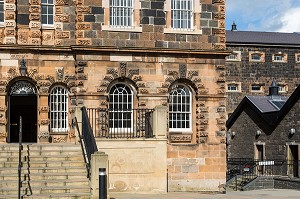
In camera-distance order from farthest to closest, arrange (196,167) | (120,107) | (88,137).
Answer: (196,167) < (120,107) < (88,137)

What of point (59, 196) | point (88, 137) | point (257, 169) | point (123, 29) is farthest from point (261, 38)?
point (59, 196)

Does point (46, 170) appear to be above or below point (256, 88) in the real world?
below

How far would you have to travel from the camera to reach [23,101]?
24062mm

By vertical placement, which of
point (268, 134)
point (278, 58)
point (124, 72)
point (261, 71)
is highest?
point (278, 58)

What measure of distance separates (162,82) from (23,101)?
5.46 m

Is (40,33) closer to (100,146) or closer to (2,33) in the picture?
(2,33)

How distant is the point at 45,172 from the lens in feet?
60.5

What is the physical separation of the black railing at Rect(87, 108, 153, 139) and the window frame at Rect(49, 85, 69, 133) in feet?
3.75

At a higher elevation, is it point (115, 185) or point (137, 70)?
point (137, 70)

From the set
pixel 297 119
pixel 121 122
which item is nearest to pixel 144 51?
pixel 121 122

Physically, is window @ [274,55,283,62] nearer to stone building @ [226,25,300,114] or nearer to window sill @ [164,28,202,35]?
stone building @ [226,25,300,114]

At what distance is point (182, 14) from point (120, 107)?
4483 mm

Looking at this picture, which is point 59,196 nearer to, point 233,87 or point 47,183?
point 47,183

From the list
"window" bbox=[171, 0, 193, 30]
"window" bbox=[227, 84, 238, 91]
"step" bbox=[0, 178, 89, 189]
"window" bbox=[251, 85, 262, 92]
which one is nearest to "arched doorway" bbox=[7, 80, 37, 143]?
"step" bbox=[0, 178, 89, 189]
